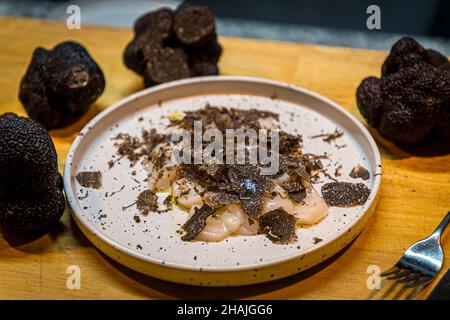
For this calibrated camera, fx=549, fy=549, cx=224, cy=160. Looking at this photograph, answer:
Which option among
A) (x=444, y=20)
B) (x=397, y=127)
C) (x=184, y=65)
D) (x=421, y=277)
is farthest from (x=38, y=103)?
(x=444, y=20)

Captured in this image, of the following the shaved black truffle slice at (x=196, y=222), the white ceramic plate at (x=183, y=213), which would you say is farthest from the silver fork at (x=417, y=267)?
the shaved black truffle slice at (x=196, y=222)

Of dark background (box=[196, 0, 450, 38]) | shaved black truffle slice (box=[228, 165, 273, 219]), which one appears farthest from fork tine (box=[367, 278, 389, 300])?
dark background (box=[196, 0, 450, 38])

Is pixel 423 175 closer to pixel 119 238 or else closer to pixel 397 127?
pixel 397 127

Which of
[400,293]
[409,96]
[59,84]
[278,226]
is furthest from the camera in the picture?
[59,84]

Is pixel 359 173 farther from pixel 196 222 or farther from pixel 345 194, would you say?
pixel 196 222

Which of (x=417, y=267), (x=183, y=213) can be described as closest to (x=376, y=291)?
(x=417, y=267)

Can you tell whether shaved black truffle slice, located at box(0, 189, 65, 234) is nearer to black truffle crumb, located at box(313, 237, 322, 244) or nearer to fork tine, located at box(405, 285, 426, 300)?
black truffle crumb, located at box(313, 237, 322, 244)
